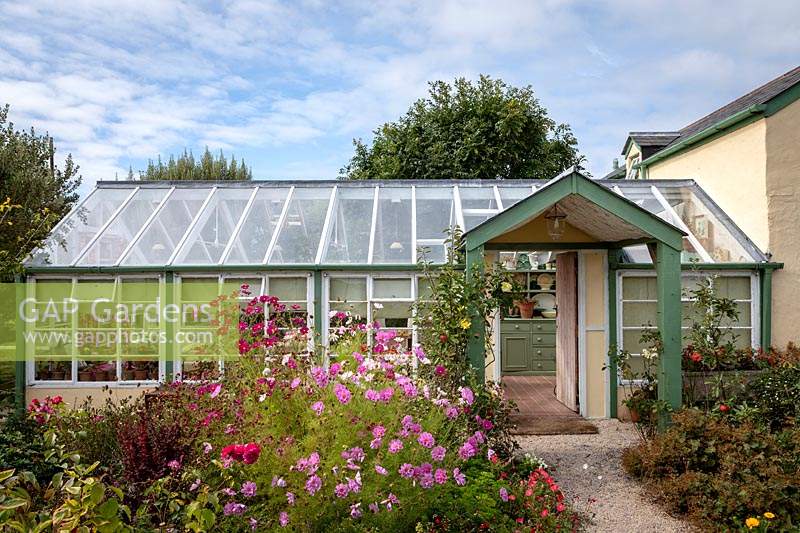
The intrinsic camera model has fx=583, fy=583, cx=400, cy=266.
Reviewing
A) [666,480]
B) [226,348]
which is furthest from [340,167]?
[666,480]

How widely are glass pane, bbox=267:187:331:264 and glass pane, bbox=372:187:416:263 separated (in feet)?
2.92

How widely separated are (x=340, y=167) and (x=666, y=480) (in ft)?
75.3

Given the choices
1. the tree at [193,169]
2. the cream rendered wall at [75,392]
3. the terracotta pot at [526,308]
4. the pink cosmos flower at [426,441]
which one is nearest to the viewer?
the pink cosmos flower at [426,441]

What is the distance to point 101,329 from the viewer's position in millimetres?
8000

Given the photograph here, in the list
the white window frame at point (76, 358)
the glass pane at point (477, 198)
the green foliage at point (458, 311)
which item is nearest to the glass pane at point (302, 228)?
the white window frame at point (76, 358)

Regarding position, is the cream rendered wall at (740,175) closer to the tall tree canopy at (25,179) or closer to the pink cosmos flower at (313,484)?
the pink cosmos flower at (313,484)

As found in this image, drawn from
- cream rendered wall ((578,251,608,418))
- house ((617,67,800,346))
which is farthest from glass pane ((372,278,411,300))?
house ((617,67,800,346))

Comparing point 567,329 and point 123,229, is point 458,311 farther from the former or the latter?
point 123,229

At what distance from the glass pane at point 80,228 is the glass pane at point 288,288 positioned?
2827 millimetres

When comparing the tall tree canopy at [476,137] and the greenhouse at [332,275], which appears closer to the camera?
the greenhouse at [332,275]

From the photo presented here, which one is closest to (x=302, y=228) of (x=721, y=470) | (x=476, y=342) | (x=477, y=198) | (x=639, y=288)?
(x=477, y=198)

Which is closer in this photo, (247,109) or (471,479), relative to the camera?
(471,479)

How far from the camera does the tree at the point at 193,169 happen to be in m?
25.5

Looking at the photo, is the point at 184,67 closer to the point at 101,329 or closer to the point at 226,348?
the point at 101,329
